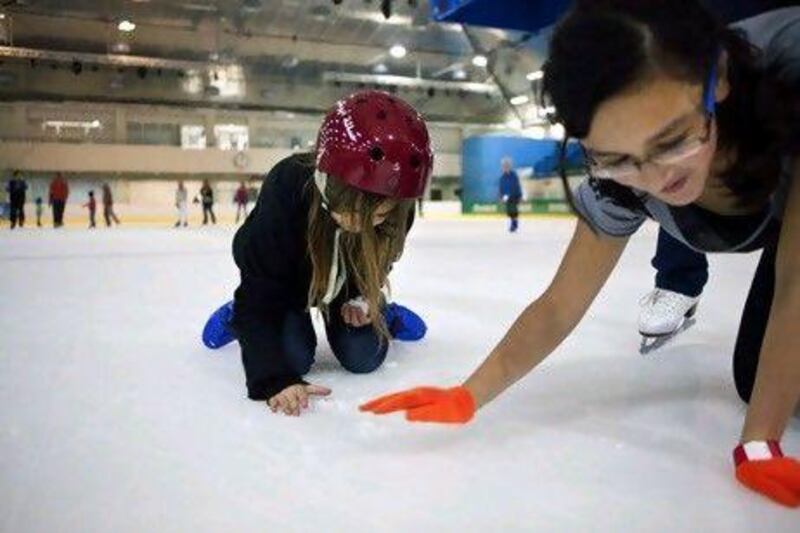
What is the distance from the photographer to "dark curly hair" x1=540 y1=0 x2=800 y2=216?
699mm

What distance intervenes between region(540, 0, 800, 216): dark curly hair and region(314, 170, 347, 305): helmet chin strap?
487 mm

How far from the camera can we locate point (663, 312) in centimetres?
169

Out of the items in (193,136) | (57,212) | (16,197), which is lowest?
(57,212)

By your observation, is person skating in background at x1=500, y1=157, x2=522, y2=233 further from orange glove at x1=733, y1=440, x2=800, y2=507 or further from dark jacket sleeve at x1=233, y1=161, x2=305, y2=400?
orange glove at x1=733, y1=440, x2=800, y2=507

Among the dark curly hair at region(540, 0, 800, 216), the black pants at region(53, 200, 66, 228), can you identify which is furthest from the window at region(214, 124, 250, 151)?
the dark curly hair at region(540, 0, 800, 216)

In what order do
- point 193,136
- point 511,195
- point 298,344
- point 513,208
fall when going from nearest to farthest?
point 298,344, point 513,208, point 511,195, point 193,136

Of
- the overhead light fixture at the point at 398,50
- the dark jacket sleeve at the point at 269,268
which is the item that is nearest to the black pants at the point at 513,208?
the dark jacket sleeve at the point at 269,268

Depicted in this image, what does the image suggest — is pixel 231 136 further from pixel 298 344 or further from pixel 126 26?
pixel 298 344

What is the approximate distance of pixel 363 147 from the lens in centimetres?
113

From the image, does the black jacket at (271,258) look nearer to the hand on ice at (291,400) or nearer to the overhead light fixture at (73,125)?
the hand on ice at (291,400)

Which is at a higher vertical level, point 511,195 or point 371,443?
point 371,443

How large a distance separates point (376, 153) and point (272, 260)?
1.09ft

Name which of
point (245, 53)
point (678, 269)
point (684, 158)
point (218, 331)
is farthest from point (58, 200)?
point (684, 158)

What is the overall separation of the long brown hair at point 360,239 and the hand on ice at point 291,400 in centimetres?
22
